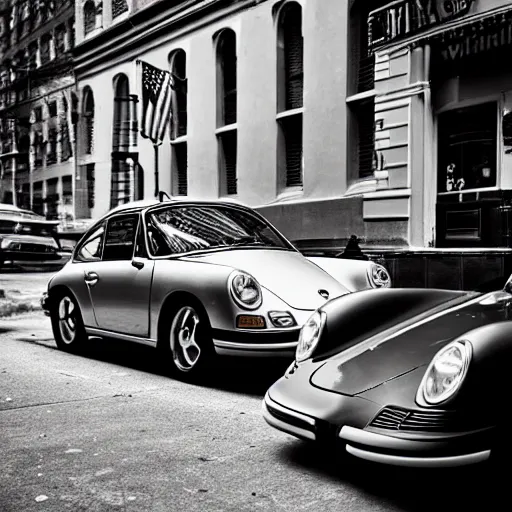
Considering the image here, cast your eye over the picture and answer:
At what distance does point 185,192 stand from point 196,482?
12608 millimetres

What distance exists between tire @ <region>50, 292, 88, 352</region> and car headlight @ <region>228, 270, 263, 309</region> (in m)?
2.25

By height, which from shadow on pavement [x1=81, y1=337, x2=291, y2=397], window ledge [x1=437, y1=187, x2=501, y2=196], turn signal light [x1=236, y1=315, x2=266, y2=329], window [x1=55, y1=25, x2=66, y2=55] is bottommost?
shadow on pavement [x1=81, y1=337, x2=291, y2=397]

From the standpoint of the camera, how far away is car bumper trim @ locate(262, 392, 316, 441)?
311 cm

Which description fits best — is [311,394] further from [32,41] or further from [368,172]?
[32,41]

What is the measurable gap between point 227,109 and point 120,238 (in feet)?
27.9

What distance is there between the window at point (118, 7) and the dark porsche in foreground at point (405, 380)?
48.1 ft

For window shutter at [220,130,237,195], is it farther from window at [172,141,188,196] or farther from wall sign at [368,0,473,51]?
wall sign at [368,0,473,51]

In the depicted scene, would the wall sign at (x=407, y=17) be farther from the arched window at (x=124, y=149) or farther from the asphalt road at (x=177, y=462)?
the arched window at (x=124, y=149)

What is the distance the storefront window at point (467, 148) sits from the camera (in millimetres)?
9711

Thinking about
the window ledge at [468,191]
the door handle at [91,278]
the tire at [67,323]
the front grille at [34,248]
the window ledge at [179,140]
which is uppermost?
the window ledge at [179,140]

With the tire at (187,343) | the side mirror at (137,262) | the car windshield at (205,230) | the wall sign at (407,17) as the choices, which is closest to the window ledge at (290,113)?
the wall sign at (407,17)

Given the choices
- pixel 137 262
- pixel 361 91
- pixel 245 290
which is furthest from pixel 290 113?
pixel 245 290

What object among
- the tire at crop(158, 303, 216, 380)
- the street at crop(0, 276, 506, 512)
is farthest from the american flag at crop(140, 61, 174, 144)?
the street at crop(0, 276, 506, 512)

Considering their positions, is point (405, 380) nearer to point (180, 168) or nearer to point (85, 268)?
point (85, 268)
